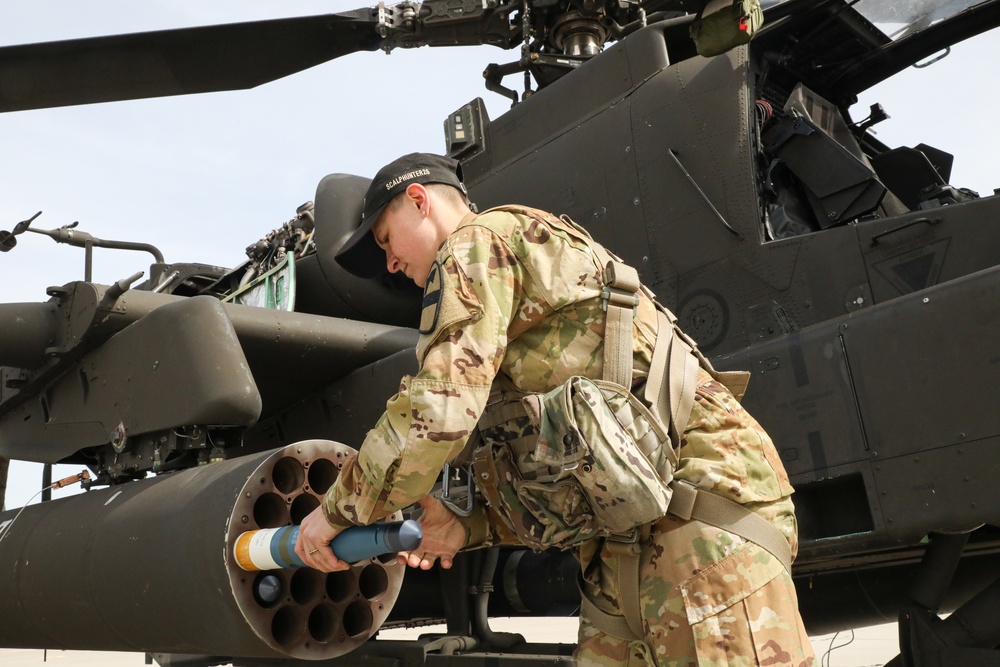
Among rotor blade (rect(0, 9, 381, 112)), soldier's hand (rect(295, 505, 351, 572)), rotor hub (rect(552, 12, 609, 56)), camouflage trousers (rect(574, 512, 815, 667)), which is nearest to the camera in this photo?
camouflage trousers (rect(574, 512, 815, 667))

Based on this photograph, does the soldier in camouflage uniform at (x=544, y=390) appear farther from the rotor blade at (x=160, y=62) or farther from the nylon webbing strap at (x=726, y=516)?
the rotor blade at (x=160, y=62)

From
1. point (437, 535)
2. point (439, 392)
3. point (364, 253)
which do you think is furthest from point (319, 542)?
point (364, 253)

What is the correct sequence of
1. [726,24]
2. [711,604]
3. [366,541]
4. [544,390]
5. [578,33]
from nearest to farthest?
[711,604], [366,541], [544,390], [726,24], [578,33]

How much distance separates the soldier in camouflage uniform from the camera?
78.9 inches

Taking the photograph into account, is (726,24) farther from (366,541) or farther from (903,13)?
(366,541)

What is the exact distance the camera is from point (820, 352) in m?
3.22

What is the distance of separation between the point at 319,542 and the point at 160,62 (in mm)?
3184

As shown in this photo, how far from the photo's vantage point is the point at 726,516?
2.10 m

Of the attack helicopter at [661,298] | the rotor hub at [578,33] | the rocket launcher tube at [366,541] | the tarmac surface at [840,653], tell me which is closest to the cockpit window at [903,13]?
the attack helicopter at [661,298]

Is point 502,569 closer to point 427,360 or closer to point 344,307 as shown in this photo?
point 344,307

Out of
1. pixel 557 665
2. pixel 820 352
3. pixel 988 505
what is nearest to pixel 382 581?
pixel 557 665

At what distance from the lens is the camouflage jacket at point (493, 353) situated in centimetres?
202

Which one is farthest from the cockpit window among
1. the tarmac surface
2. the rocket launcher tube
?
the tarmac surface

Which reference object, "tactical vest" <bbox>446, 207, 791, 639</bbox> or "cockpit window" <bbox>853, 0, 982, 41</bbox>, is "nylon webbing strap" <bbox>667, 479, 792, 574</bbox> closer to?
"tactical vest" <bbox>446, 207, 791, 639</bbox>
